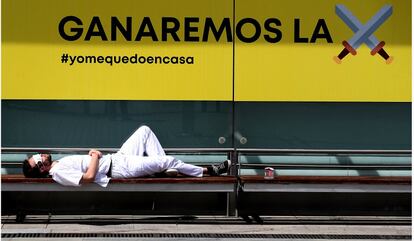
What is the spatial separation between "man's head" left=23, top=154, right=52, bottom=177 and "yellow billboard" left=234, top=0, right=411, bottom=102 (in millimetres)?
2102

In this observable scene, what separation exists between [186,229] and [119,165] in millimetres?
920

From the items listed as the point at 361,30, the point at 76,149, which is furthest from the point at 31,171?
the point at 361,30

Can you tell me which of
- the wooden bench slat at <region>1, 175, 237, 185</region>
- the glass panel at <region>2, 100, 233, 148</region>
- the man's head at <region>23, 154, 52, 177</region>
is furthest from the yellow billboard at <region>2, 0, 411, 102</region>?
the wooden bench slat at <region>1, 175, 237, 185</region>

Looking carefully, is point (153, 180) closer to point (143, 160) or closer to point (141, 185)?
point (141, 185)

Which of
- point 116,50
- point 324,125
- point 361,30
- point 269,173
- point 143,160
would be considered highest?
point 361,30

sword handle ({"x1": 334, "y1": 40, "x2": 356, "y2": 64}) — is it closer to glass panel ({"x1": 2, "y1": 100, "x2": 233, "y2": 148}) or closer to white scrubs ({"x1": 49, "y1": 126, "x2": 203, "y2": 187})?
glass panel ({"x1": 2, "y1": 100, "x2": 233, "y2": 148})

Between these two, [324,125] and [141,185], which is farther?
[324,125]

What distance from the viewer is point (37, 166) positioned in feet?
23.1

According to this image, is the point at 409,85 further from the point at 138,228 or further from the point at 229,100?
the point at 138,228

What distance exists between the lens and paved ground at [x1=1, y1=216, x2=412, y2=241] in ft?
21.5

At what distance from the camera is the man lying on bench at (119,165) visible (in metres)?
6.93

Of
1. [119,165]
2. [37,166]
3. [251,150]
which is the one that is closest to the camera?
[37,166]

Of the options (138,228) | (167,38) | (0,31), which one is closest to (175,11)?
(167,38)

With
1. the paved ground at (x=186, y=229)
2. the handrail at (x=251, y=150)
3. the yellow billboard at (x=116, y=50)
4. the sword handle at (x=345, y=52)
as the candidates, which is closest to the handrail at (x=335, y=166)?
the handrail at (x=251, y=150)
